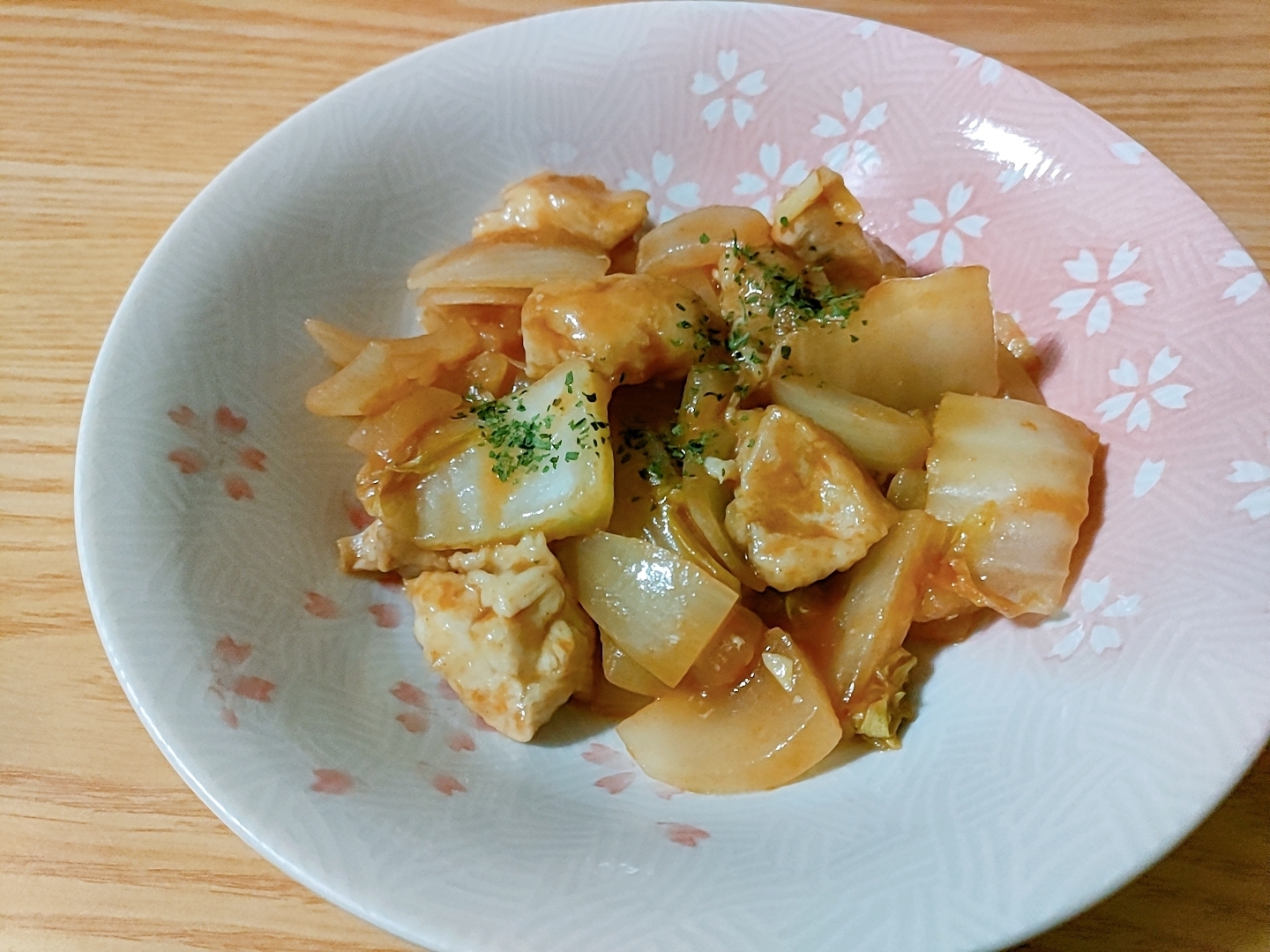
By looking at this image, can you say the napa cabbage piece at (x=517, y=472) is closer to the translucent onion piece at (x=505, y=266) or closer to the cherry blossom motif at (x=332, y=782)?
the translucent onion piece at (x=505, y=266)

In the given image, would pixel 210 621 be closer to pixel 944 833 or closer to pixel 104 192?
pixel 944 833

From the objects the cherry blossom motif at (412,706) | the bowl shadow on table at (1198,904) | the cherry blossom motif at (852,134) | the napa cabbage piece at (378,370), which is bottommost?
the bowl shadow on table at (1198,904)

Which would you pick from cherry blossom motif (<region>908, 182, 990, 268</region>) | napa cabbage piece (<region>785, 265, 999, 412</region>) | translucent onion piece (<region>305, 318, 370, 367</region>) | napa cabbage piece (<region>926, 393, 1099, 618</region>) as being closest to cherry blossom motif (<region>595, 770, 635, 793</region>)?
napa cabbage piece (<region>926, 393, 1099, 618</region>)

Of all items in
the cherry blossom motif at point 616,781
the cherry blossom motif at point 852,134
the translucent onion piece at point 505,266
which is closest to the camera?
the cherry blossom motif at point 616,781

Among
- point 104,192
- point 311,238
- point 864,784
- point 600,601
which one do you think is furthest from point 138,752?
point 104,192

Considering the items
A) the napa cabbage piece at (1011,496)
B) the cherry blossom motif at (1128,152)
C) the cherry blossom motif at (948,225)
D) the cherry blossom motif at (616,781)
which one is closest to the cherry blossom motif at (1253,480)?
the napa cabbage piece at (1011,496)

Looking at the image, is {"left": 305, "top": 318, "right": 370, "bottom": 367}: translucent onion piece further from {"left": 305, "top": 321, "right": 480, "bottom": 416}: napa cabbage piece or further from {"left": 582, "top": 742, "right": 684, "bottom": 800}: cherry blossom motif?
{"left": 582, "top": 742, "right": 684, "bottom": 800}: cherry blossom motif
